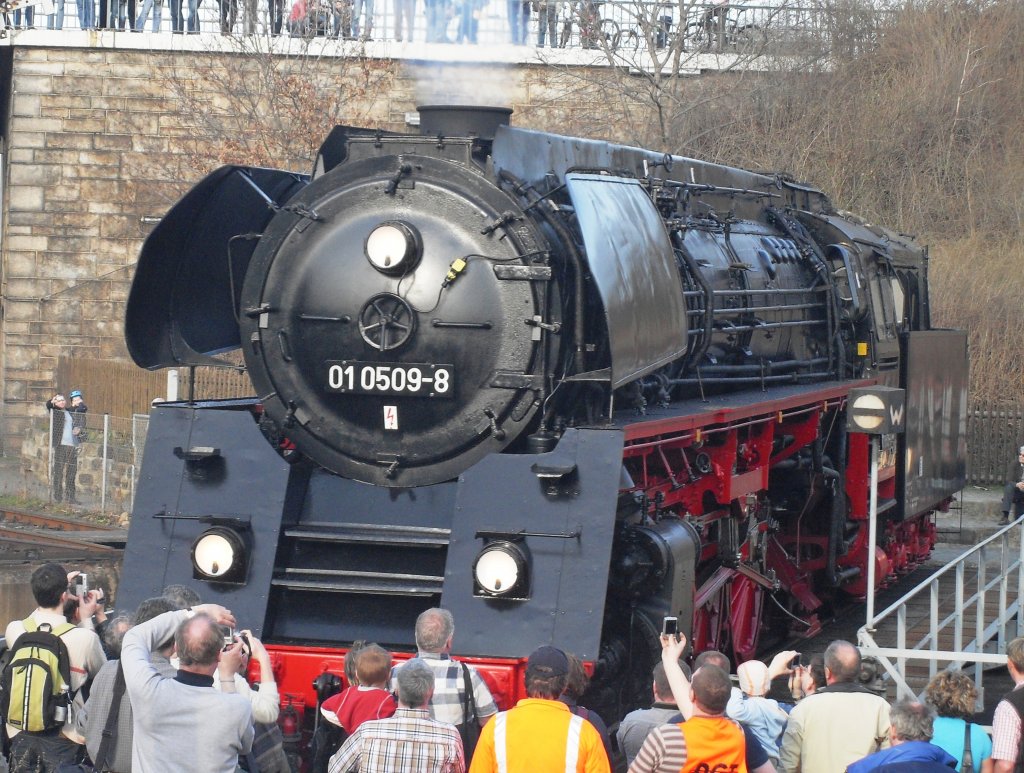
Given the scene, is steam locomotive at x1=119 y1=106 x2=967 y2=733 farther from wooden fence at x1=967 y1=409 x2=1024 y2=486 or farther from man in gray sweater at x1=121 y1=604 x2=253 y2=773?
wooden fence at x1=967 y1=409 x2=1024 y2=486

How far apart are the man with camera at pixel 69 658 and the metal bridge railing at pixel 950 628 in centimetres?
366

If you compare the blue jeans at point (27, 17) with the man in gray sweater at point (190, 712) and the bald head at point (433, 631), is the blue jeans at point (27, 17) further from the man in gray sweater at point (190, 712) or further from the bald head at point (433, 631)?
the man in gray sweater at point (190, 712)

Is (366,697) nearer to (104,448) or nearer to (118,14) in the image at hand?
(104,448)

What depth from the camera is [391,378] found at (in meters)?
7.13

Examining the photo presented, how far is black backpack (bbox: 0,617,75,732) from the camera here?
5.76 meters

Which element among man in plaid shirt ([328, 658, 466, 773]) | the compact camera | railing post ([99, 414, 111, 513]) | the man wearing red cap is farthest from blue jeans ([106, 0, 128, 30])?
the man wearing red cap

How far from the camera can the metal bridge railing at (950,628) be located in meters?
7.24

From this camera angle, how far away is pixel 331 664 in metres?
6.46

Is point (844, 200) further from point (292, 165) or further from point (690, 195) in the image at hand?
point (690, 195)

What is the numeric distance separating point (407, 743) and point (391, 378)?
8.94 ft

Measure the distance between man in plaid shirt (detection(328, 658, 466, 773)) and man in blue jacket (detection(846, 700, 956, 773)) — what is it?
1.37 meters

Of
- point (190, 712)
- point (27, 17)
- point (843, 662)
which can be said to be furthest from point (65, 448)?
point (843, 662)

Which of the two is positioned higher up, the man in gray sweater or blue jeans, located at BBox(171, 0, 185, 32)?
blue jeans, located at BBox(171, 0, 185, 32)

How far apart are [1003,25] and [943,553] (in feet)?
55.5
